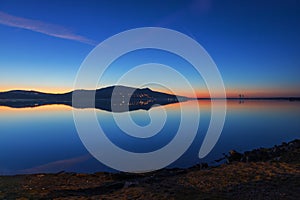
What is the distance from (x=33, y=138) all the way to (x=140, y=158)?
18.1 m

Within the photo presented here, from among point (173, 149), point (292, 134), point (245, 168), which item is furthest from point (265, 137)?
point (245, 168)

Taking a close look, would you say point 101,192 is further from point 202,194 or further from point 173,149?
point 173,149

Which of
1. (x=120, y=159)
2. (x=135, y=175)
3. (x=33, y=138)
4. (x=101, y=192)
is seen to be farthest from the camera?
(x=33, y=138)

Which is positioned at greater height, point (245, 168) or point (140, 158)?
point (245, 168)

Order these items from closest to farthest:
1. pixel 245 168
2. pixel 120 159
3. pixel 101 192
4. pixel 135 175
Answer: pixel 101 192, pixel 245 168, pixel 135 175, pixel 120 159

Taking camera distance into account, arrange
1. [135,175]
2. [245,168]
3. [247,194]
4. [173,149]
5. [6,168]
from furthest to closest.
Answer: [173,149] → [6,168] → [135,175] → [245,168] → [247,194]

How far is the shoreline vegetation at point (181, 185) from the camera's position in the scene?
8.28m

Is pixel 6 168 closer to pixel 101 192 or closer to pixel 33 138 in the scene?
pixel 101 192

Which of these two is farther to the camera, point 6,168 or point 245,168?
point 6,168

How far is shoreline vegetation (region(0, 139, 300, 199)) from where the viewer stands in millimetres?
8281

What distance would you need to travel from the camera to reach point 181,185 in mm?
9516

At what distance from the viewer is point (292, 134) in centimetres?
3506

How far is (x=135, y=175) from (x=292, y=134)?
3058cm

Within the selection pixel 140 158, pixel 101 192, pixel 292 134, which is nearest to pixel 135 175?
pixel 101 192
